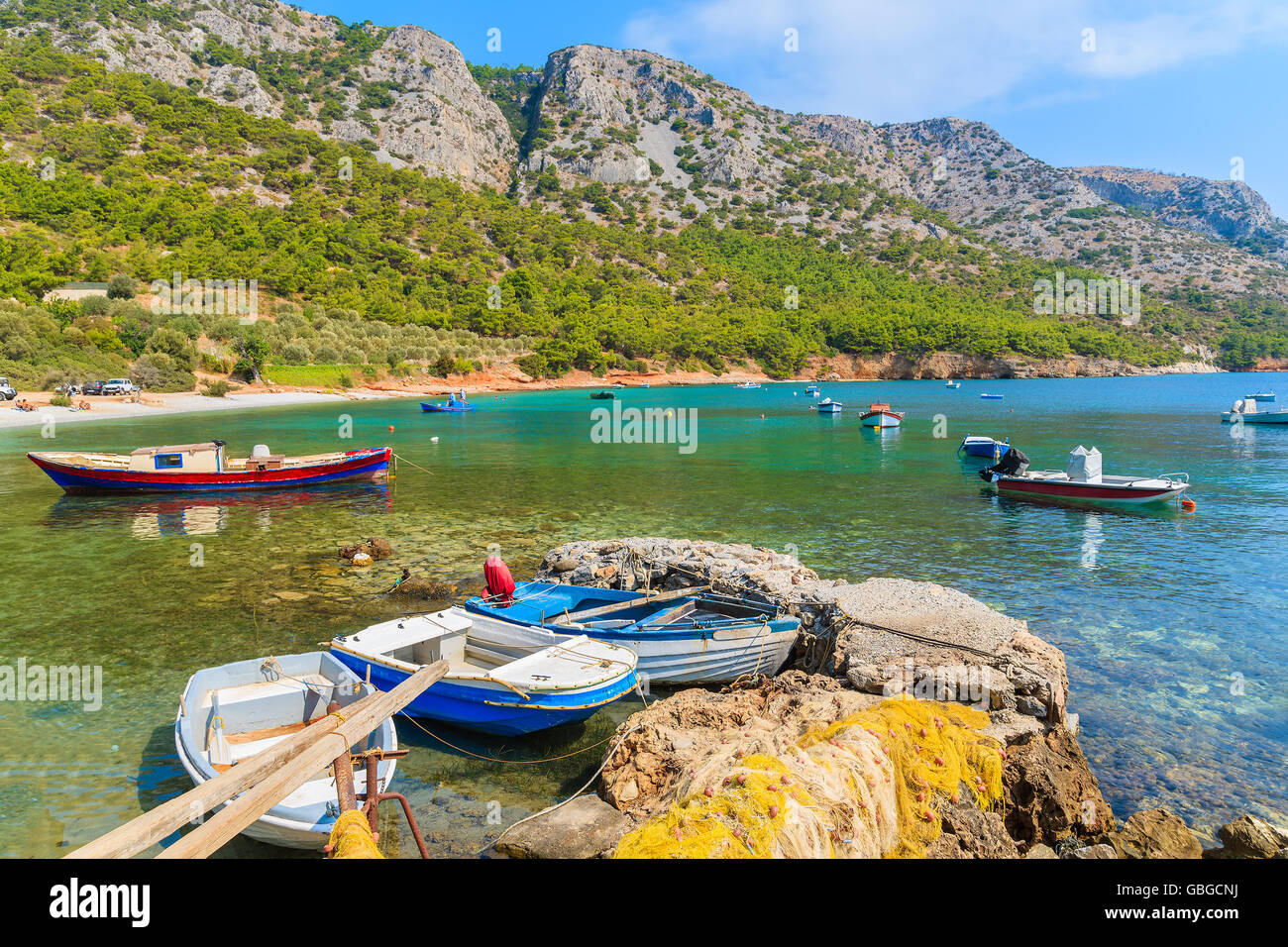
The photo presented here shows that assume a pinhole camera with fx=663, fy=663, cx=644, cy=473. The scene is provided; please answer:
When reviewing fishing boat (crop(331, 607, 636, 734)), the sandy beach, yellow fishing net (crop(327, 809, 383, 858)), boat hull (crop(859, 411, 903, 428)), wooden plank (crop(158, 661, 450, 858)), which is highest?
the sandy beach

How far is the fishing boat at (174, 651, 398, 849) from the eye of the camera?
6863mm

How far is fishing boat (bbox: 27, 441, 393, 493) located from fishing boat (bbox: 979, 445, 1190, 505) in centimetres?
3106

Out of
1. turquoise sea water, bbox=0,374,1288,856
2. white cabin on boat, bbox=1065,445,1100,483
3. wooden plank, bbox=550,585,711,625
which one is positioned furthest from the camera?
white cabin on boat, bbox=1065,445,1100,483

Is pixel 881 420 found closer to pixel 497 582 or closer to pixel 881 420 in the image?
pixel 881 420

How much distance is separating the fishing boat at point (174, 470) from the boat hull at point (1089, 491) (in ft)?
102

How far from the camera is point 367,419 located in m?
66.7

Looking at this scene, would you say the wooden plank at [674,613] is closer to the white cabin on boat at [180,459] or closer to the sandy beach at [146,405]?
the white cabin on boat at [180,459]

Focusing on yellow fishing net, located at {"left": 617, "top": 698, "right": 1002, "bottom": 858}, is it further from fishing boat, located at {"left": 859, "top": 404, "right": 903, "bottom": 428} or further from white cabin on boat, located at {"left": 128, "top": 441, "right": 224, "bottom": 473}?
fishing boat, located at {"left": 859, "top": 404, "right": 903, "bottom": 428}

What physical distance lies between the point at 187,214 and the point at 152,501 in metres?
97.7

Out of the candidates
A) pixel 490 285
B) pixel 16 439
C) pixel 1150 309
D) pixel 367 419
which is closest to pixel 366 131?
pixel 490 285

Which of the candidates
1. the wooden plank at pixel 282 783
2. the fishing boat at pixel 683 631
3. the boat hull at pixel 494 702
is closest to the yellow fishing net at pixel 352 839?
the wooden plank at pixel 282 783

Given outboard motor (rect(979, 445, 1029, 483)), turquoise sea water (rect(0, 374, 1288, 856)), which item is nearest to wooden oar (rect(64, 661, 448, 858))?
turquoise sea water (rect(0, 374, 1288, 856))

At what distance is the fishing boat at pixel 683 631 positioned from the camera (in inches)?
449
